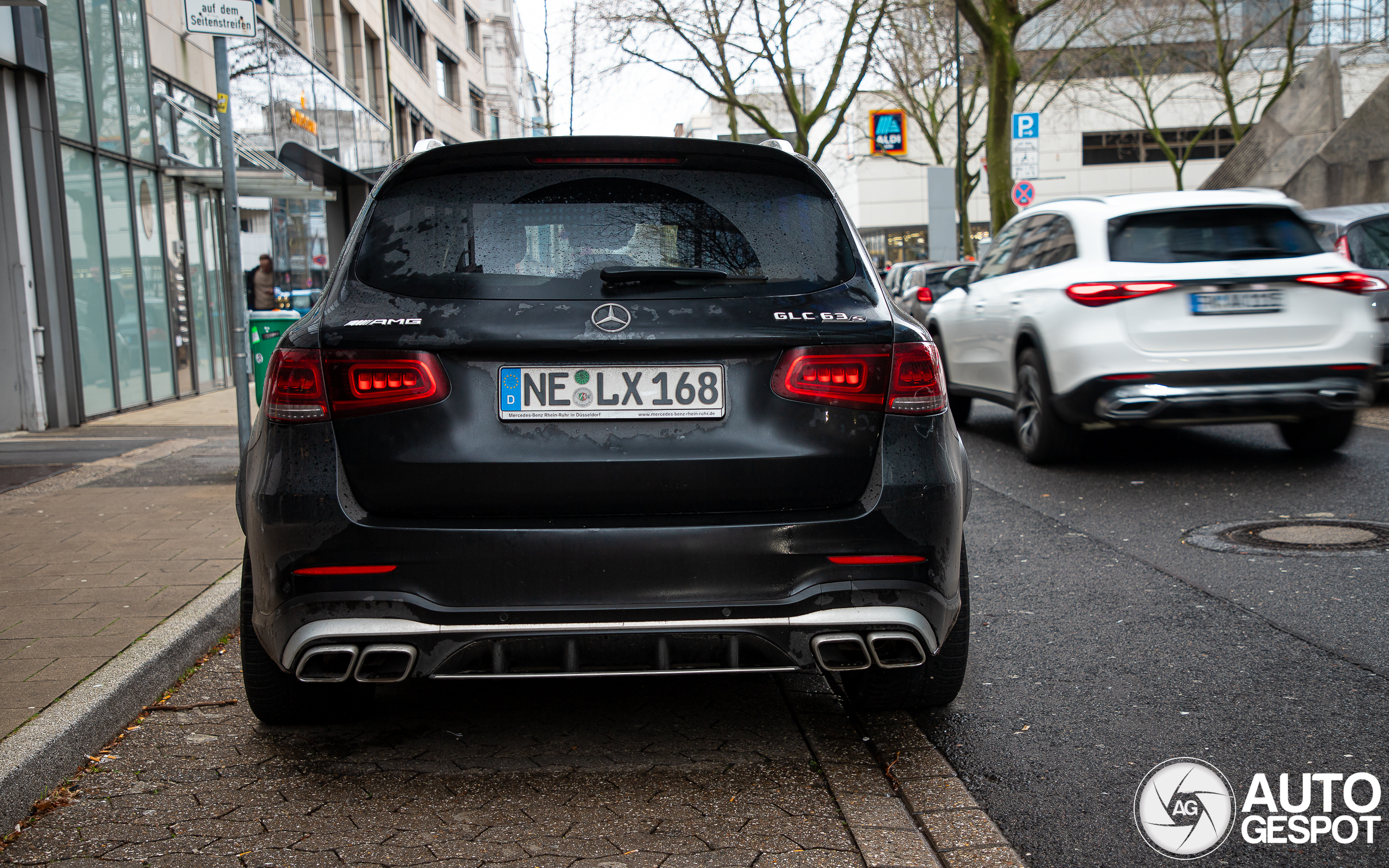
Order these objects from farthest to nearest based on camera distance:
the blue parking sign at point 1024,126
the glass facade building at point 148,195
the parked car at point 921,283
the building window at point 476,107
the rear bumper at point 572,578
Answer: the building window at point 476,107, the blue parking sign at point 1024,126, the parked car at point 921,283, the glass facade building at point 148,195, the rear bumper at point 572,578

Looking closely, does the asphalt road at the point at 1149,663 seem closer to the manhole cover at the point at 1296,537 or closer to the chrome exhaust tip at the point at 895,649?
the manhole cover at the point at 1296,537

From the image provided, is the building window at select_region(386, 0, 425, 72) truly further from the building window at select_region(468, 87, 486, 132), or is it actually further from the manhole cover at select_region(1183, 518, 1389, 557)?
the manhole cover at select_region(1183, 518, 1389, 557)

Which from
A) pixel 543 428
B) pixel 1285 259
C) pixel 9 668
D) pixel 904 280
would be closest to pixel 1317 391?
pixel 1285 259

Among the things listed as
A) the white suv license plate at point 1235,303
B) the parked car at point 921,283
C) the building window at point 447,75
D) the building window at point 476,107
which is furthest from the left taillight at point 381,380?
the building window at point 476,107

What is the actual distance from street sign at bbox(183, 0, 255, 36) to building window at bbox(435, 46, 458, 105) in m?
34.1

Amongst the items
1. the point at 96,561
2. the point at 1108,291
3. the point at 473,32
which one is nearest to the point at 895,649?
the point at 96,561

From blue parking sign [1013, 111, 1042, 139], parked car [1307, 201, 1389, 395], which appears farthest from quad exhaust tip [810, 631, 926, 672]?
blue parking sign [1013, 111, 1042, 139]

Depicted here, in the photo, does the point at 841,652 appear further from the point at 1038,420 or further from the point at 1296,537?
the point at 1038,420

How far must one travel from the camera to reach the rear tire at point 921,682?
370 cm

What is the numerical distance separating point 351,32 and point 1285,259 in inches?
971

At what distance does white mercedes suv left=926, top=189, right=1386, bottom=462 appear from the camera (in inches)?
298

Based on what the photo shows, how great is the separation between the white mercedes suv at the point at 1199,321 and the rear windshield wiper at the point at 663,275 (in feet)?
16.7

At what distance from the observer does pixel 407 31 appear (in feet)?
117

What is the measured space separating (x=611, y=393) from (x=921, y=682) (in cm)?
139
